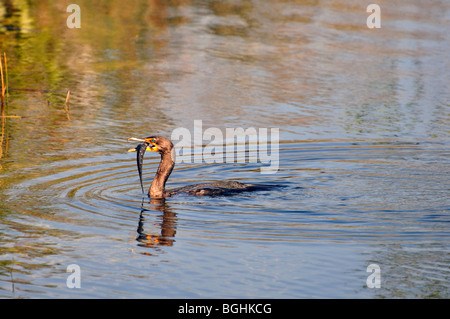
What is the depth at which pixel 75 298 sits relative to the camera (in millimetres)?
7387

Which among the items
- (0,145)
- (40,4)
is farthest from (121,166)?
(40,4)

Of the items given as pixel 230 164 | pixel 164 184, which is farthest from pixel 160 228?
pixel 230 164

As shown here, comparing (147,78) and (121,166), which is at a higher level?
(147,78)

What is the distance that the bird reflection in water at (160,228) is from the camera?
29.7ft

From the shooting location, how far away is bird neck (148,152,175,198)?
11.3m

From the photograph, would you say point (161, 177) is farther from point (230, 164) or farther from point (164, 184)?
point (230, 164)

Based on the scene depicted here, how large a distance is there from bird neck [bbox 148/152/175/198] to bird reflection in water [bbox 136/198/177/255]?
1.12ft

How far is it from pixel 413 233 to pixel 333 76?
10.2 m

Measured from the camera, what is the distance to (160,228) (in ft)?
31.6

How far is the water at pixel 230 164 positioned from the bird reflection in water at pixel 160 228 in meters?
0.03

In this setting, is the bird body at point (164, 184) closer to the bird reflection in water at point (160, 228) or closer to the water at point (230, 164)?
the water at point (230, 164)

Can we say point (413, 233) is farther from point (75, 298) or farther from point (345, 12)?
point (345, 12)

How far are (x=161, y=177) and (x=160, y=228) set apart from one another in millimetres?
1870
